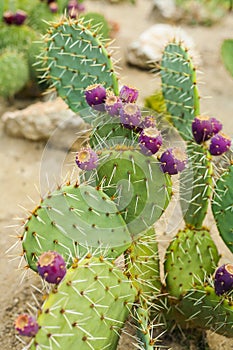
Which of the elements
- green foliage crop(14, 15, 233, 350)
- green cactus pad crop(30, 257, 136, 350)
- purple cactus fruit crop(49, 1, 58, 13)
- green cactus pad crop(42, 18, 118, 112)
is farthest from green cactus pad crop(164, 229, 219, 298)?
purple cactus fruit crop(49, 1, 58, 13)

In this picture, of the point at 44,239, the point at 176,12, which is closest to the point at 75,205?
the point at 44,239

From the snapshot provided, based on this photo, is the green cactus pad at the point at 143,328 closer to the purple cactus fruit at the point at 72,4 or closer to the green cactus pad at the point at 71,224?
the green cactus pad at the point at 71,224

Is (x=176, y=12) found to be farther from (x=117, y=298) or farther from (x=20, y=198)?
(x=117, y=298)

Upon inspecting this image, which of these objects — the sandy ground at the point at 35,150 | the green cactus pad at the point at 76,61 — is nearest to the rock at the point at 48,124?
the sandy ground at the point at 35,150

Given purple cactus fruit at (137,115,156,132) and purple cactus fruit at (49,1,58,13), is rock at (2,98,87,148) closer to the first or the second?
purple cactus fruit at (49,1,58,13)

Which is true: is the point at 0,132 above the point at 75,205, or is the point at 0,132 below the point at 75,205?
below

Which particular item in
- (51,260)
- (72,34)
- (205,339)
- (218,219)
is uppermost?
(72,34)

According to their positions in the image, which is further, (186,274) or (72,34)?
(72,34)

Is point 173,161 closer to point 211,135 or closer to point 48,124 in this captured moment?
point 211,135
